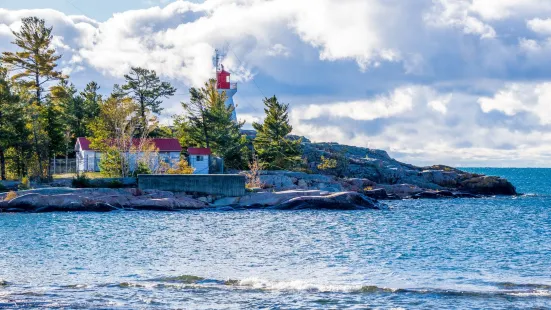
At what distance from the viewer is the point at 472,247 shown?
33.5 meters

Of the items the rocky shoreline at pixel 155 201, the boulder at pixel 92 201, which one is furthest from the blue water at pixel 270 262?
the rocky shoreline at pixel 155 201

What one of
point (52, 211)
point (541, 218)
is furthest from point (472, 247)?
point (52, 211)

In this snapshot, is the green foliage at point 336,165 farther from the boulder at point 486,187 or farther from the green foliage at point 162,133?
the green foliage at point 162,133

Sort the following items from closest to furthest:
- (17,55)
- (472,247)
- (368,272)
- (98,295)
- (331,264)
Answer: (98,295) < (368,272) < (331,264) < (472,247) < (17,55)

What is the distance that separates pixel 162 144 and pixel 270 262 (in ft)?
160

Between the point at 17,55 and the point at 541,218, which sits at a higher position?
the point at 17,55

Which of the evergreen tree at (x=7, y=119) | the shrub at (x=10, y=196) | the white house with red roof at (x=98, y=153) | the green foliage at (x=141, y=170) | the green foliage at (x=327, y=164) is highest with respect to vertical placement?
the evergreen tree at (x=7, y=119)

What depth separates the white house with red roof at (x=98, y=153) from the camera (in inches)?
2839

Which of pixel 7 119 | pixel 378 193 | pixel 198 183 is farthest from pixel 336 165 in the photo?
pixel 7 119

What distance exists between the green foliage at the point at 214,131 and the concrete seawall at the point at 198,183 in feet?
67.6

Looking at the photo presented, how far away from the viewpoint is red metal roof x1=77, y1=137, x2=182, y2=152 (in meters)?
72.2

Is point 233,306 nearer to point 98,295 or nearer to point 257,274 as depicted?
point 98,295

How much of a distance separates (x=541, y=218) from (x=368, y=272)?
3239cm

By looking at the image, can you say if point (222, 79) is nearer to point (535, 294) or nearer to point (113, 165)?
point (113, 165)
